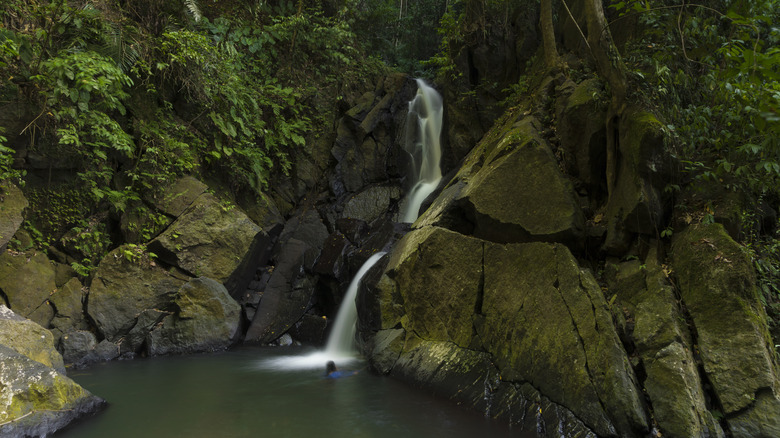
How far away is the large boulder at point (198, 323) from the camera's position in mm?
8172

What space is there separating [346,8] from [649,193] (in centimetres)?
1275

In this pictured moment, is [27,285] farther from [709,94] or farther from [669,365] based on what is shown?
[709,94]

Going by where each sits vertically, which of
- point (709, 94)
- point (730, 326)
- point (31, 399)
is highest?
point (709, 94)

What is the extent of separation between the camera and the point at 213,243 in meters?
9.33

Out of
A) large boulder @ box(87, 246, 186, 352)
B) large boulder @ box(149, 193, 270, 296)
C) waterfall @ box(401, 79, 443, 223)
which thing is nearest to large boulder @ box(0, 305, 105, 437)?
large boulder @ box(87, 246, 186, 352)

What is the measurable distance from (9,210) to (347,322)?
21.1 feet

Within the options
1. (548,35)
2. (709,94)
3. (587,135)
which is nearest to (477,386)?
(587,135)

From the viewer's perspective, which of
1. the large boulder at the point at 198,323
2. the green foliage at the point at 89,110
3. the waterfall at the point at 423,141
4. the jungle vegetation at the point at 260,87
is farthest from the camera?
the waterfall at the point at 423,141

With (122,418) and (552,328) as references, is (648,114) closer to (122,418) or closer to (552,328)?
(552,328)

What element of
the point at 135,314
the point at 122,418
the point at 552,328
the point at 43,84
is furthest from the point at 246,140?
the point at 552,328

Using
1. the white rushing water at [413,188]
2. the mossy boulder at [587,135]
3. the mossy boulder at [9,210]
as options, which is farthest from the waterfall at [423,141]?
the mossy boulder at [9,210]

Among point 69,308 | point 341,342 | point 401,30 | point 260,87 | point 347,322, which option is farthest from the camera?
point 401,30

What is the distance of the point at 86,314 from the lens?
795cm

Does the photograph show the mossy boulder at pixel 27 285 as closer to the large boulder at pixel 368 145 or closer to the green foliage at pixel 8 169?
the green foliage at pixel 8 169
